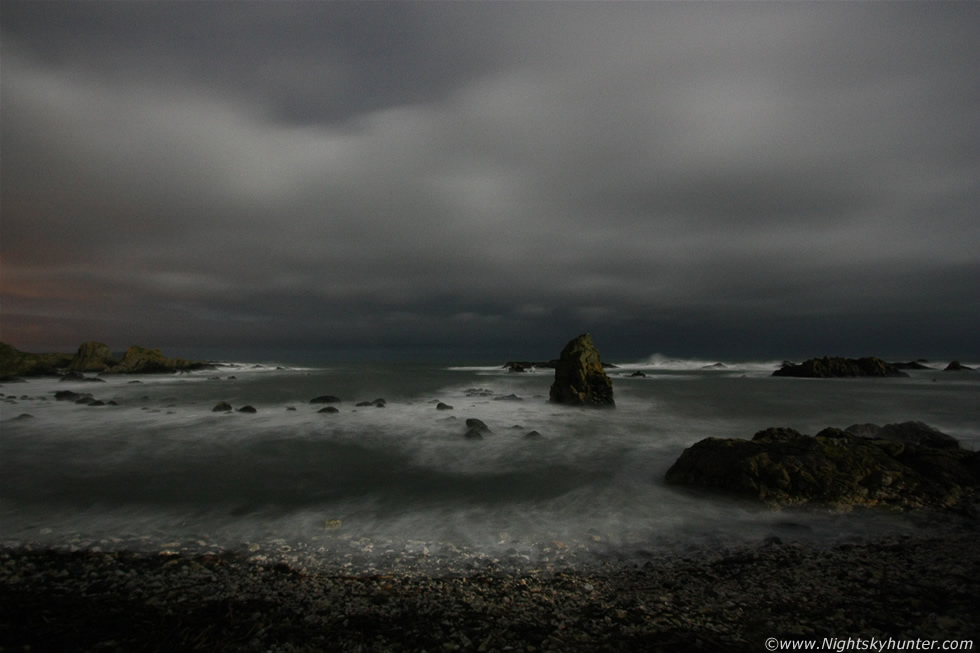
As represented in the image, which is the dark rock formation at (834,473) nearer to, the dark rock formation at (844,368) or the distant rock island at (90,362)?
the dark rock formation at (844,368)

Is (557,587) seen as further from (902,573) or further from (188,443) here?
(188,443)

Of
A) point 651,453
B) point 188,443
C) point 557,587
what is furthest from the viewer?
point 188,443

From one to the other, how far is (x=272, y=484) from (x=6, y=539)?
3.72 metres

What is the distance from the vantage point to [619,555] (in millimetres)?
5551

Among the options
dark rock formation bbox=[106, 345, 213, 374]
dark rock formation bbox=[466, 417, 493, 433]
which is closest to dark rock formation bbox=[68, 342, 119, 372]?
dark rock formation bbox=[106, 345, 213, 374]

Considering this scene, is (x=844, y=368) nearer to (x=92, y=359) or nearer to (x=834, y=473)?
(x=834, y=473)

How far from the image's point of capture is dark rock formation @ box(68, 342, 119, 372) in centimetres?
4681

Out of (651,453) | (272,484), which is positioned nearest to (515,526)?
(272,484)

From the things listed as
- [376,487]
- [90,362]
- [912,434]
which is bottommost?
[376,487]

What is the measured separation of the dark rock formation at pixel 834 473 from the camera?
7.21 meters

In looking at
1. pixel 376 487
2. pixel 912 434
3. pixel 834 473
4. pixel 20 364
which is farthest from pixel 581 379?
pixel 20 364

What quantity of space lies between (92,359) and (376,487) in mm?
55869

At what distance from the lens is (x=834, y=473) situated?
24.7ft

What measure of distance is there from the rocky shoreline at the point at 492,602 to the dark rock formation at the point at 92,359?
54826 millimetres
